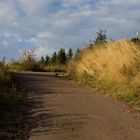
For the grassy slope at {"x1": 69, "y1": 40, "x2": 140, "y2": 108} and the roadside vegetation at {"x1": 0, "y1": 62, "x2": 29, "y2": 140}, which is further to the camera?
the grassy slope at {"x1": 69, "y1": 40, "x2": 140, "y2": 108}

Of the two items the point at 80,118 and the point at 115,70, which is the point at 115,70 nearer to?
the point at 115,70

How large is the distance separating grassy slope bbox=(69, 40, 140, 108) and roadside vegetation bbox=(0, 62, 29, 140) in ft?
11.4

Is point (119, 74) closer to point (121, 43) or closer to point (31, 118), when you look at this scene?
point (121, 43)

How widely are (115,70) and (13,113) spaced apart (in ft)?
24.9

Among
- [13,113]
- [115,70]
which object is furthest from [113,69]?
[13,113]

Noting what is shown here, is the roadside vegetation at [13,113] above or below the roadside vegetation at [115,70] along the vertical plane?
below

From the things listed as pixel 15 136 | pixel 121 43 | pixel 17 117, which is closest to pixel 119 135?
pixel 15 136

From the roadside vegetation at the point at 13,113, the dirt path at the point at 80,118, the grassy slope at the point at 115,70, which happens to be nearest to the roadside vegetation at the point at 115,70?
the grassy slope at the point at 115,70

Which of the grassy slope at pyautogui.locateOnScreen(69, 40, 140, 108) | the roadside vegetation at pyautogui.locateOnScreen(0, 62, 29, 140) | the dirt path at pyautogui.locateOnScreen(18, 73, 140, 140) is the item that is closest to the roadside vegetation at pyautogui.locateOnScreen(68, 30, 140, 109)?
the grassy slope at pyautogui.locateOnScreen(69, 40, 140, 108)

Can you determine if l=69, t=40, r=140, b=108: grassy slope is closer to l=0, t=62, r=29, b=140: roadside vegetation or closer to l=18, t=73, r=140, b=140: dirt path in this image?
l=18, t=73, r=140, b=140: dirt path

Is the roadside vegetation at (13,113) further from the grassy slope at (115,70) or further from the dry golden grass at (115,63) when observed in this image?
the dry golden grass at (115,63)

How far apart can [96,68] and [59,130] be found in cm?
1233

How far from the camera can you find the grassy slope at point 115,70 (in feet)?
55.9

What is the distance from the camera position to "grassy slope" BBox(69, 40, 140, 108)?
671 inches
